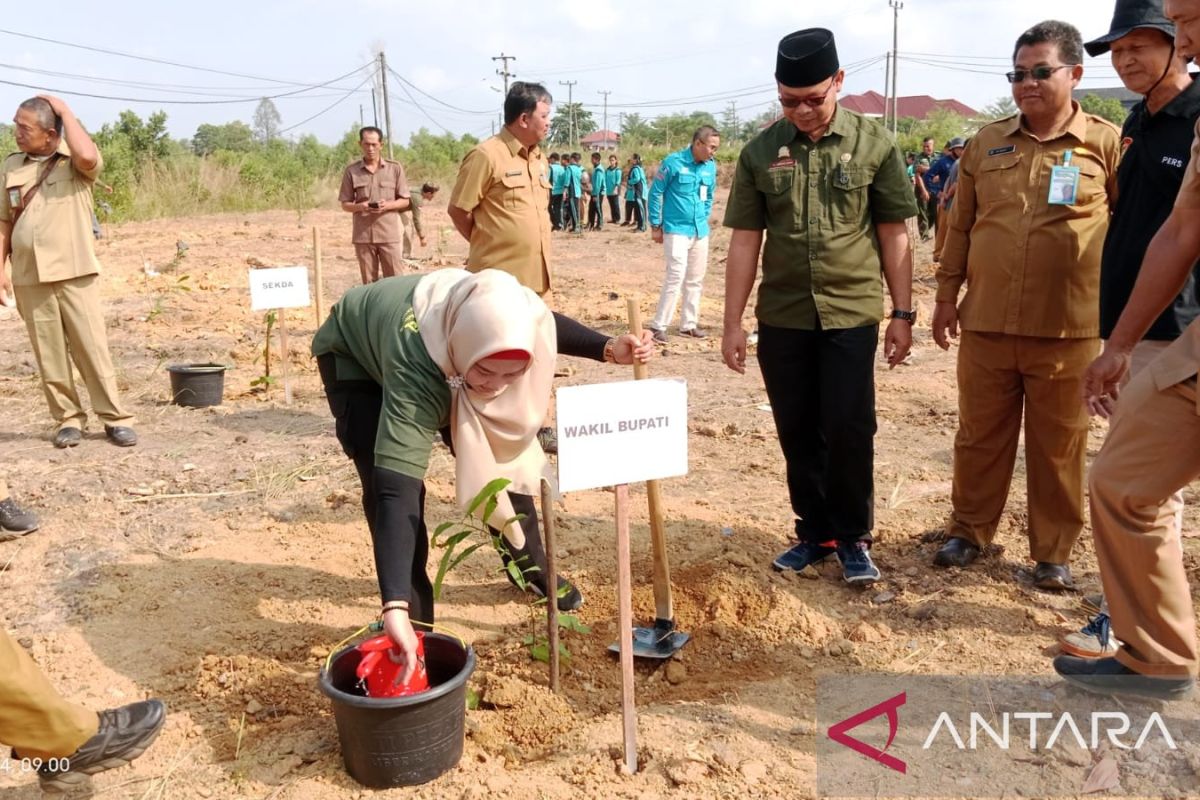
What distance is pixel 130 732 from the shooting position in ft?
8.11

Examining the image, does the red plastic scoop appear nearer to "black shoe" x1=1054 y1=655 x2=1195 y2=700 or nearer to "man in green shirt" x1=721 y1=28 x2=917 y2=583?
"man in green shirt" x1=721 y1=28 x2=917 y2=583

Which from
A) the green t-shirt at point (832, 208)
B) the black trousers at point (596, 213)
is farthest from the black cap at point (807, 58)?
the black trousers at point (596, 213)

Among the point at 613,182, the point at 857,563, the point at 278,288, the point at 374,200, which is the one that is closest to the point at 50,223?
the point at 278,288

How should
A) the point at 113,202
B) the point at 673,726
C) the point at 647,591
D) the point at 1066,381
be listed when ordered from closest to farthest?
the point at 673,726 < the point at 1066,381 < the point at 647,591 < the point at 113,202

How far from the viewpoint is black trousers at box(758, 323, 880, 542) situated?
3.44m

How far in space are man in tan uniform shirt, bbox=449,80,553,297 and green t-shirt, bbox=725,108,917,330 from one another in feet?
6.43

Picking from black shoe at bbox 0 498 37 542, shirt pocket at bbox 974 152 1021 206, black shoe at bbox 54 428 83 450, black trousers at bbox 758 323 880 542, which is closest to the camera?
shirt pocket at bbox 974 152 1021 206

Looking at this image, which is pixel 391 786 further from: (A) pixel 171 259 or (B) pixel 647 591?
(A) pixel 171 259

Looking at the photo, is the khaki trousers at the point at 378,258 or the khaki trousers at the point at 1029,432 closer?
the khaki trousers at the point at 1029,432

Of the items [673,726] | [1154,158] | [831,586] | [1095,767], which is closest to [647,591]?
[831,586]

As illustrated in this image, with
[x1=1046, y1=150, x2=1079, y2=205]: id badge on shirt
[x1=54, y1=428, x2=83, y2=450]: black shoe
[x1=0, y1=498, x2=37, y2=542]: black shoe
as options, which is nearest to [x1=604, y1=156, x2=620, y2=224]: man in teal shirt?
[x1=54, y1=428, x2=83, y2=450]: black shoe

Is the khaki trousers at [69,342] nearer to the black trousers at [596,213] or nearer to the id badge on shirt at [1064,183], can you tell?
the id badge on shirt at [1064,183]

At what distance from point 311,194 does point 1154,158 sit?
25.6m

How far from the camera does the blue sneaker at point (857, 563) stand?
3557 mm
